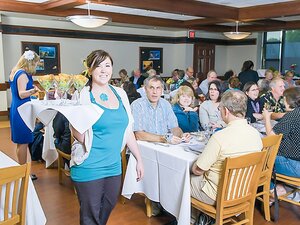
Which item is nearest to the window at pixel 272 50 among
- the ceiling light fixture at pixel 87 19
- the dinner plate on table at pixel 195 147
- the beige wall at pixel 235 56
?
the beige wall at pixel 235 56

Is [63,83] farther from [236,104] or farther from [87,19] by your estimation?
[87,19]

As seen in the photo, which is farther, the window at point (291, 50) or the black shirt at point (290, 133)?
the window at point (291, 50)

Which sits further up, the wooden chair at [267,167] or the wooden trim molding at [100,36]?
the wooden trim molding at [100,36]

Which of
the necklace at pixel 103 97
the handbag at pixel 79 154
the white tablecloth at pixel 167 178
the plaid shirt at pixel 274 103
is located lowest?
the white tablecloth at pixel 167 178

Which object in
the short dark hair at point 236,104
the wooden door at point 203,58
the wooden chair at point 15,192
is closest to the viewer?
the wooden chair at point 15,192

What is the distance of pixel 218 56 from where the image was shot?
12977mm

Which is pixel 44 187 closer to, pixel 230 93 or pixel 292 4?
pixel 230 93

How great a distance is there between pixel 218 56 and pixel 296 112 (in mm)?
10527

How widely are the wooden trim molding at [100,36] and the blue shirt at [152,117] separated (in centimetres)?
621

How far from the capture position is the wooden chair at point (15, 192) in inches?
61.2

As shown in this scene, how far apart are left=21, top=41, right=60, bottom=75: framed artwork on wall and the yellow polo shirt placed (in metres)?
7.17

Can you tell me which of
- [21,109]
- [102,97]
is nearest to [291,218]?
[102,97]

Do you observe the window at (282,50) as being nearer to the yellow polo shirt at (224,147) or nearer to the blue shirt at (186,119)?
the blue shirt at (186,119)

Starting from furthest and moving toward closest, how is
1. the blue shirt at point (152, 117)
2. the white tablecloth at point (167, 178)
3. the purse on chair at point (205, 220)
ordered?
the blue shirt at point (152, 117) < the purse on chair at point (205, 220) < the white tablecloth at point (167, 178)
